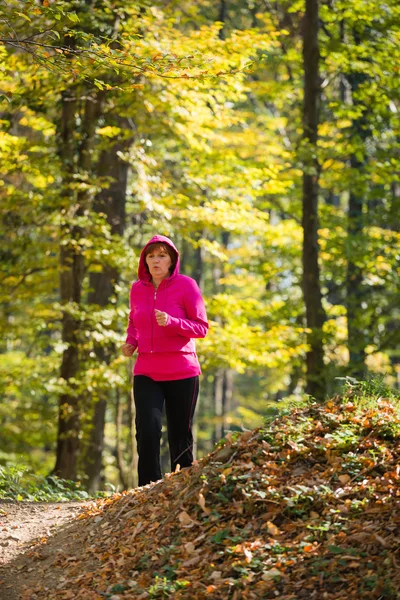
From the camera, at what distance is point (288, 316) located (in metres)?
14.9

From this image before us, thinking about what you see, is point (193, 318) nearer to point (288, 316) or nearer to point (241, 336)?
point (241, 336)

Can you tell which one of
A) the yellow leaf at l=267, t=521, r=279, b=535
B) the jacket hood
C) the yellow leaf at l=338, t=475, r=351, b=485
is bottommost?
the yellow leaf at l=267, t=521, r=279, b=535

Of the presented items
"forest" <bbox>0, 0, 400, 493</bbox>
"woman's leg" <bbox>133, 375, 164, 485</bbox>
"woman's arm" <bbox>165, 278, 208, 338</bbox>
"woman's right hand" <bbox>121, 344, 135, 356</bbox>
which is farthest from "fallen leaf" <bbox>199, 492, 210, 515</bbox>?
"forest" <bbox>0, 0, 400, 493</bbox>

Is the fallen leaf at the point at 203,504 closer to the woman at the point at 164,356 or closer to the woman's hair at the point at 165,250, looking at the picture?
the woman at the point at 164,356

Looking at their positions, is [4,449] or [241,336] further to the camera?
[4,449]

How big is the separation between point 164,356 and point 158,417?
490 millimetres

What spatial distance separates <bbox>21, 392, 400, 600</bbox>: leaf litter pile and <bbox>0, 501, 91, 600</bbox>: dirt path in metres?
0.12

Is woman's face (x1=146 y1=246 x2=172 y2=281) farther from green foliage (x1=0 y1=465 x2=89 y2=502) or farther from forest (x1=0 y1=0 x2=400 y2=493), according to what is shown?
forest (x1=0 y1=0 x2=400 y2=493)

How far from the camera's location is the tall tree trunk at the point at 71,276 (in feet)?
33.6

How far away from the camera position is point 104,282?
39.1 ft

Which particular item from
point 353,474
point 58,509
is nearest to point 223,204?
point 58,509

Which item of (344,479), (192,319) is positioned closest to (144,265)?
(192,319)

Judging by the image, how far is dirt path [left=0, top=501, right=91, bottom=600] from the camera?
4.98 meters

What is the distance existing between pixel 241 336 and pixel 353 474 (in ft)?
25.0
